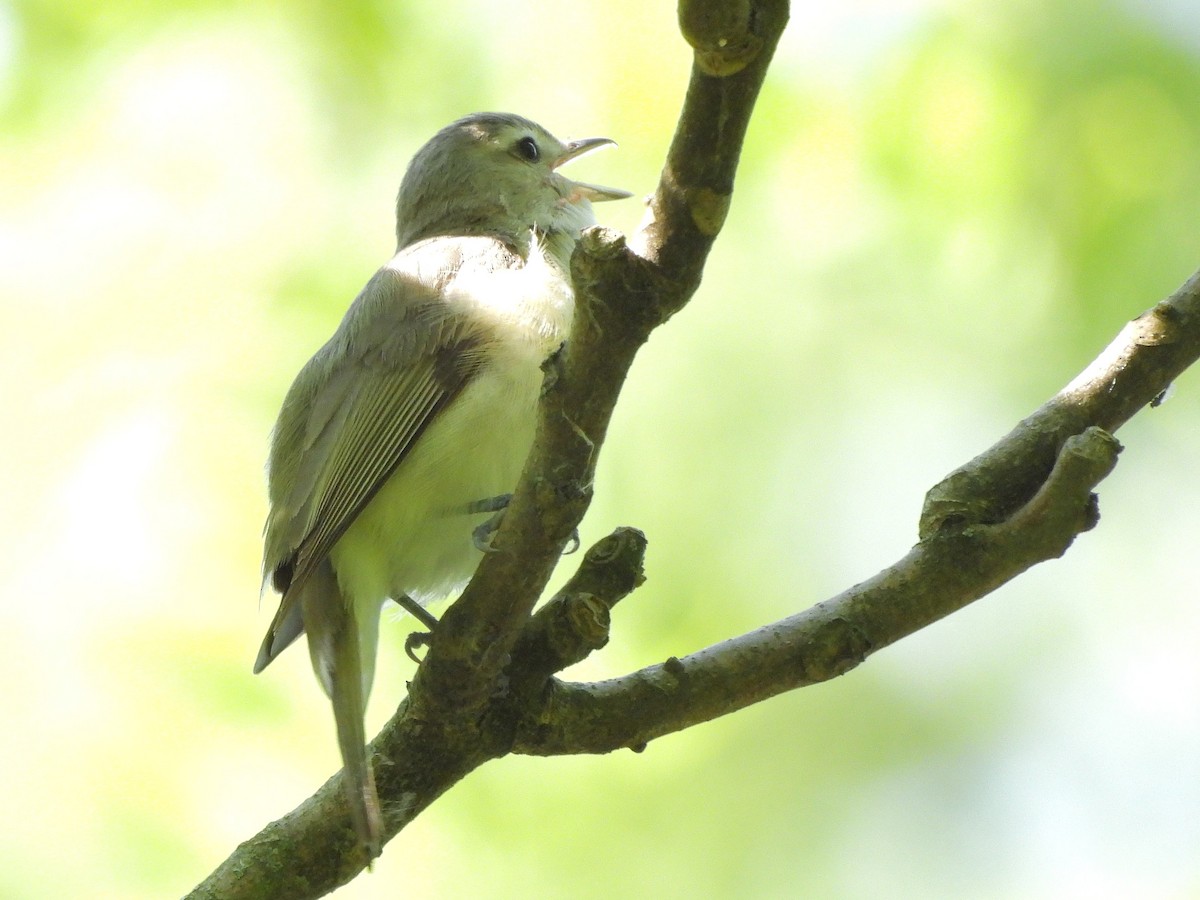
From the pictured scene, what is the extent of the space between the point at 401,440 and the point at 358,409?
272 mm

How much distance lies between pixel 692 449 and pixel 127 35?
9.87 feet

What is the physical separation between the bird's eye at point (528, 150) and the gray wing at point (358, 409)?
813 millimetres

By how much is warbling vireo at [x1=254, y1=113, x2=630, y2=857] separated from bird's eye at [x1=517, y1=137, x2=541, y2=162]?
2.60 feet

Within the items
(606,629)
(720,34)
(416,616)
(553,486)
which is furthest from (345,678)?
Answer: (720,34)

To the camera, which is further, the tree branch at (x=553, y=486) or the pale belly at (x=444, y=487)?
the pale belly at (x=444, y=487)

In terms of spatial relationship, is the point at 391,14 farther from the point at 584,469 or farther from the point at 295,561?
the point at 584,469

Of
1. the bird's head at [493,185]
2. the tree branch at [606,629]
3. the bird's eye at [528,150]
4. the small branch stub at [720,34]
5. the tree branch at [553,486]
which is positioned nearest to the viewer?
the small branch stub at [720,34]

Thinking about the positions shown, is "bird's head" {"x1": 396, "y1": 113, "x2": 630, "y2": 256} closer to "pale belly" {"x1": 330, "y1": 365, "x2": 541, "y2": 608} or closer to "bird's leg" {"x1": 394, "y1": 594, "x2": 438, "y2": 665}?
"pale belly" {"x1": 330, "y1": 365, "x2": 541, "y2": 608}

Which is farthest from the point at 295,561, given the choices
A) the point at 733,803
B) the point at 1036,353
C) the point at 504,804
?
the point at 1036,353

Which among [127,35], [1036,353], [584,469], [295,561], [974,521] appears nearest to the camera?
[584,469]

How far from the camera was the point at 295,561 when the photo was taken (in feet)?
10.9

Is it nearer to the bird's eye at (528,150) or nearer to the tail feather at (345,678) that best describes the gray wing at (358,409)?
the tail feather at (345,678)

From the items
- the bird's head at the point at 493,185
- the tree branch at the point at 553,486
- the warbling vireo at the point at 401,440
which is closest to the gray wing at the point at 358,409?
the warbling vireo at the point at 401,440

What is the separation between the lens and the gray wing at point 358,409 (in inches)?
128
